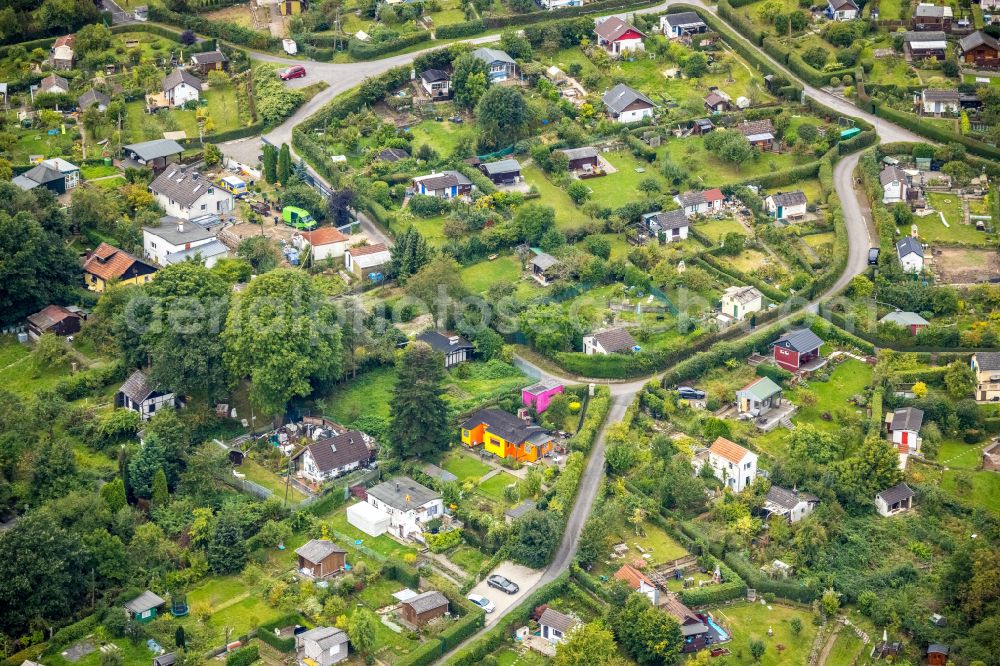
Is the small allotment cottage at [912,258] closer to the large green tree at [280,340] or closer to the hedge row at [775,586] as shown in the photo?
the hedge row at [775,586]

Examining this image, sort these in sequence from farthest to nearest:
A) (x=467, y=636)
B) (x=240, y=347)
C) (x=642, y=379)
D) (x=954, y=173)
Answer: (x=954, y=173) < (x=642, y=379) < (x=240, y=347) < (x=467, y=636)

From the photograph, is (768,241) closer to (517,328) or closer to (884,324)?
(884,324)

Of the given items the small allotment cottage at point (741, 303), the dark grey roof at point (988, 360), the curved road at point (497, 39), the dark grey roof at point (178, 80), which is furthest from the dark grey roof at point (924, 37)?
the dark grey roof at point (178, 80)

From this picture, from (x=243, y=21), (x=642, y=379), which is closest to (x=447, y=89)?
(x=243, y=21)

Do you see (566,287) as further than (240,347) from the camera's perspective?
Yes

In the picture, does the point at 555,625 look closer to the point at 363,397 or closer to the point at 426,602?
the point at 426,602

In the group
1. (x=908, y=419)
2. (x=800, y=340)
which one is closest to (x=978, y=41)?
(x=800, y=340)
